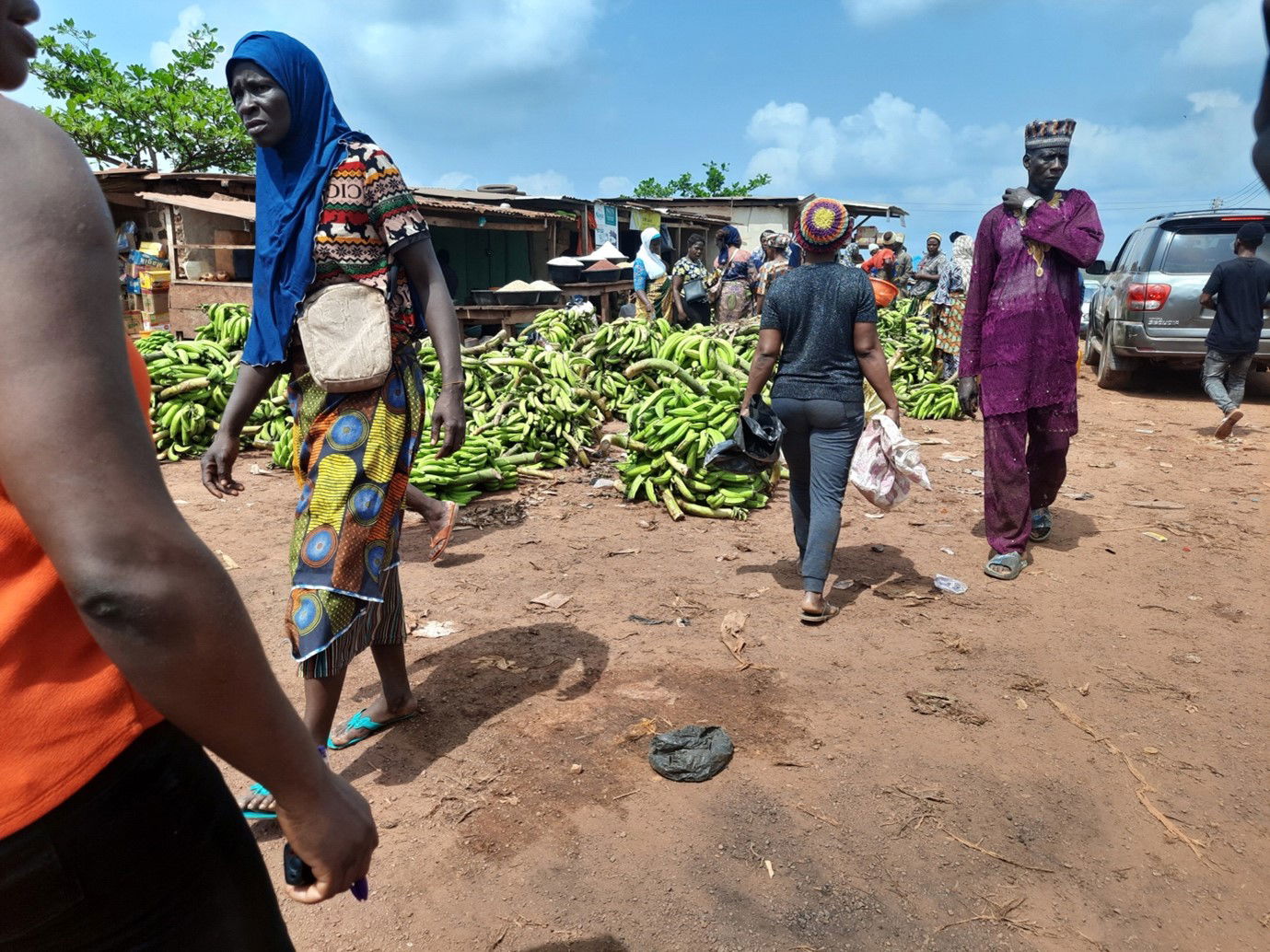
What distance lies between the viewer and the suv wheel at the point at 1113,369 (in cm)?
1088

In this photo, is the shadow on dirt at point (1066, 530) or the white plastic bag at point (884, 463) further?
the shadow on dirt at point (1066, 530)

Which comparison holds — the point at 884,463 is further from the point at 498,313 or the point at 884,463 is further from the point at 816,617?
the point at 498,313

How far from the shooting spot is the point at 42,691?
896 mm

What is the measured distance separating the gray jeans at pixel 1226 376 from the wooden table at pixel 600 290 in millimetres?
8186

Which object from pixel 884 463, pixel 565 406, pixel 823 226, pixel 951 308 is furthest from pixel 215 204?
pixel 884 463

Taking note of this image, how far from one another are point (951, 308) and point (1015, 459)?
5.56 metres

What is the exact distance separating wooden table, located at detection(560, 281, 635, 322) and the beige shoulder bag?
10.7 m

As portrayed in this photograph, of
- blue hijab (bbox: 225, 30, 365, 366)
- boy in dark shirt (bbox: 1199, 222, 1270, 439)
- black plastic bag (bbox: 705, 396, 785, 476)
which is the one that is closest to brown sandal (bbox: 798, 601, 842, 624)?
black plastic bag (bbox: 705, 396, 785, 476)

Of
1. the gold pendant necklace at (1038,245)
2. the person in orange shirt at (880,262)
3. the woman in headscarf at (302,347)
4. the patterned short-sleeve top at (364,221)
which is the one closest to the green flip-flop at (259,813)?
the woman in headscarf at (302,347)

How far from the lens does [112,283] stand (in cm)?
83

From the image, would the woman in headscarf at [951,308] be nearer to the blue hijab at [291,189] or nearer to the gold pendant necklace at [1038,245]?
the gold pendant necklace at [1038,245]

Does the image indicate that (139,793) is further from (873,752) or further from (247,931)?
(873,752)

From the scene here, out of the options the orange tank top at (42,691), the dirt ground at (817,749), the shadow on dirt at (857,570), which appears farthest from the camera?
the shadow on dirt at (857,570)

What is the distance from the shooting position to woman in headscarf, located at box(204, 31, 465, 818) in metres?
2.49
